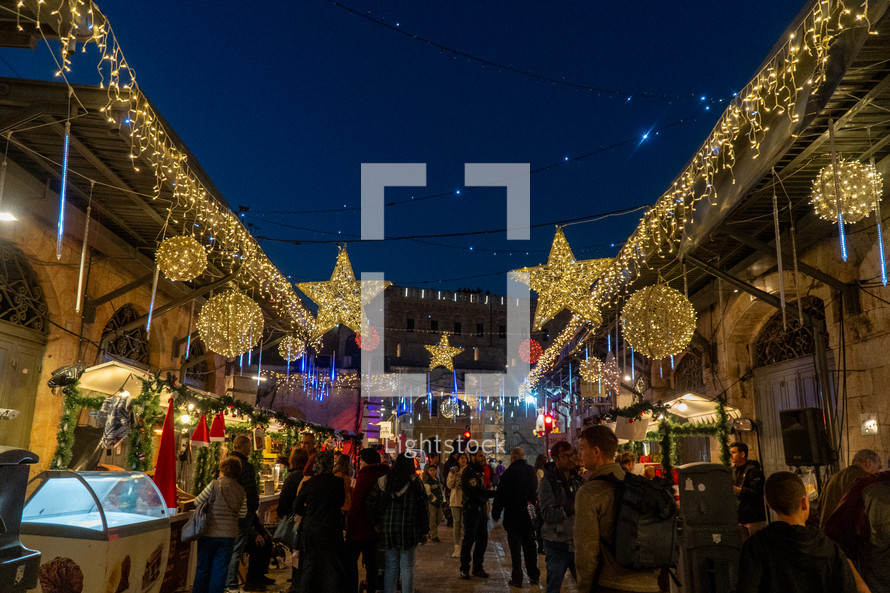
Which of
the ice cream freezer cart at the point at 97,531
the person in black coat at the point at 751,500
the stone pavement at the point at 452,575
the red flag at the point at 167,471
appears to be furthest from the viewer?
the stone pavement at the point at 452,575

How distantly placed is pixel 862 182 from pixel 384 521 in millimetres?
5539

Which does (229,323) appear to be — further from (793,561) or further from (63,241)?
(793,561)

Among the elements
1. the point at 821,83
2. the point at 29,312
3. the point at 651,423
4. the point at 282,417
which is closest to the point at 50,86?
the point at 29,312

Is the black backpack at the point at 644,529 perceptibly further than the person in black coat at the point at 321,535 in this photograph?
No

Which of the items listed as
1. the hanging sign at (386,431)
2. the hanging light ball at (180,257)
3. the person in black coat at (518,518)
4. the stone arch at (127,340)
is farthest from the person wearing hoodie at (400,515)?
the hanging sign at (386,431)

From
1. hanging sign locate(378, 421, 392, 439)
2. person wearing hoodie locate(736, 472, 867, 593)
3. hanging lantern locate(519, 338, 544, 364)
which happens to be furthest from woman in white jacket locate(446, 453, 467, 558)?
hanging lantern locate(519, 338, 544, 364)

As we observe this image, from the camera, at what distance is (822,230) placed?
8867 millimetres

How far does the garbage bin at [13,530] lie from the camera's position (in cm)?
305

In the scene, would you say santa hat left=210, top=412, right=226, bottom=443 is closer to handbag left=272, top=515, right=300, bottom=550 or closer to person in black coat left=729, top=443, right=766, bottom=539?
handbag left=272, top=515, right=300, bottom=550

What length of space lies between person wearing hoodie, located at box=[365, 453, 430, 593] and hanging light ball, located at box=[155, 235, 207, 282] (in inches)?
Result: 160

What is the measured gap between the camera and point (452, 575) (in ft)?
29.4

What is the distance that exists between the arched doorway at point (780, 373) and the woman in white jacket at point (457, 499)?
5.50m

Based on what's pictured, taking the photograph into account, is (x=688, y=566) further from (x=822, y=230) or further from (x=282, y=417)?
(x=282, y=417)

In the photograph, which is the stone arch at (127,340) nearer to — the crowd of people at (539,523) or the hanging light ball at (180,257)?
the hanging light ball at (180,257)
